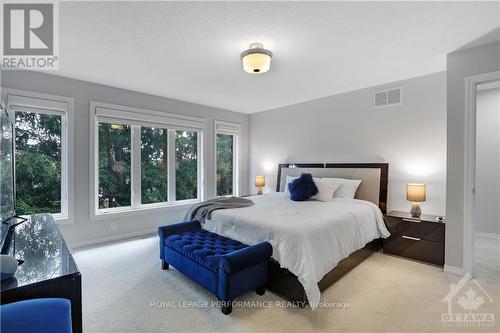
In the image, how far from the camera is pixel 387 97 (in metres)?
3.79

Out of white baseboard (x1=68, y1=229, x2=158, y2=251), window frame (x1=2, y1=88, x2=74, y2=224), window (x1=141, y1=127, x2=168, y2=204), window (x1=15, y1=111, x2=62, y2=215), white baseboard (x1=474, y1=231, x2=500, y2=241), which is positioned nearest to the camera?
window (x1=15, y1=111, x2=62, y2=215)

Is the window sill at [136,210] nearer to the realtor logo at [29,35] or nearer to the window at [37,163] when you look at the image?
the window at [37,163]

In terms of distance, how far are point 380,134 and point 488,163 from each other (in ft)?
6.40

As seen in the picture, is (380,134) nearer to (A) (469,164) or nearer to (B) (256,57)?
(A) (469,164)

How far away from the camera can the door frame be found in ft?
8.61

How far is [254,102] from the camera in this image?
495 cm

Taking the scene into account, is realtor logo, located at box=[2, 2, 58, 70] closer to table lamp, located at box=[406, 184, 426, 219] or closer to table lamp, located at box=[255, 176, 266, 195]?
table lamp, located at box=[255, 176, 266, 195]

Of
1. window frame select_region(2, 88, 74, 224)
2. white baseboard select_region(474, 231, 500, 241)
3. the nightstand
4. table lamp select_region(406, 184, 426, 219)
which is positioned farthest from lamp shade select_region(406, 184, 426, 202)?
window frame select_region(2, 88, 74, 224)

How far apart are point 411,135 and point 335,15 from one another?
242cm

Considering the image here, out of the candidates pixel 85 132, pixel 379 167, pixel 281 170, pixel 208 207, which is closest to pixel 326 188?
pixel 379 167

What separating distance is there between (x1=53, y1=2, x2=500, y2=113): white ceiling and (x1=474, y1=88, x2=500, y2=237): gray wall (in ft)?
5.32

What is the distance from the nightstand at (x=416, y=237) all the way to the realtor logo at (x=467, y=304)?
384 millimetres

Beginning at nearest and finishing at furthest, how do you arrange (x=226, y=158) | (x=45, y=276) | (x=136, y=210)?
(x=45, y=276) → (x=136, y=210) → (x=226, y=158)

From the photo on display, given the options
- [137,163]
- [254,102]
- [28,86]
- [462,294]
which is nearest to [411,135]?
[462,294]
